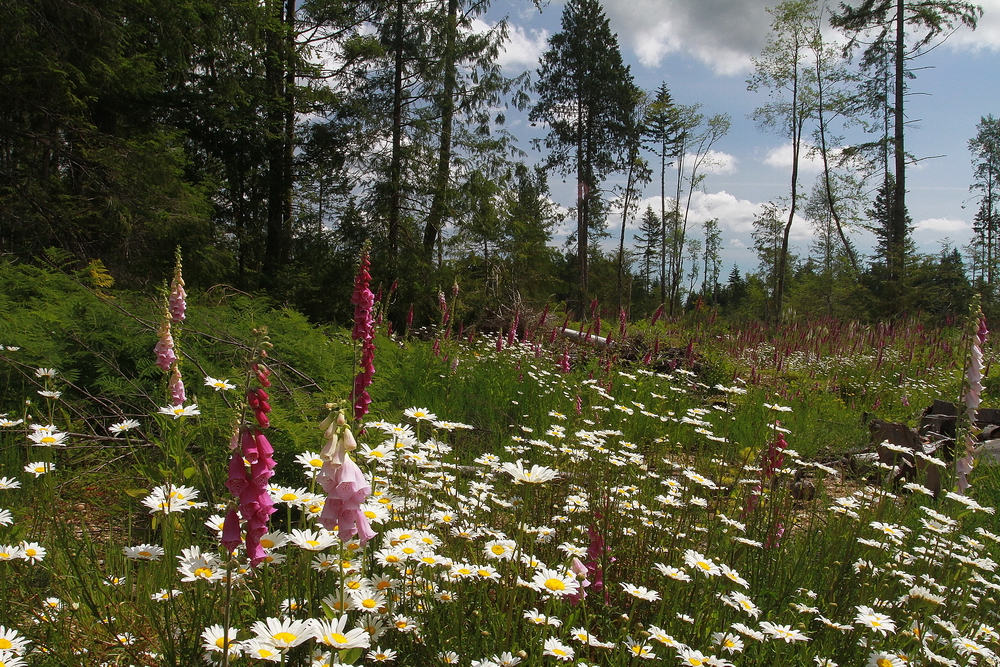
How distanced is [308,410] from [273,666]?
1663 mm

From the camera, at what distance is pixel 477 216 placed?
46.4 feet

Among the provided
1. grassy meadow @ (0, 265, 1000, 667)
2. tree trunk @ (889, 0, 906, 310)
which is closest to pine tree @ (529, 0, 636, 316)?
tree trunk @ (889, 0, 906, 310)

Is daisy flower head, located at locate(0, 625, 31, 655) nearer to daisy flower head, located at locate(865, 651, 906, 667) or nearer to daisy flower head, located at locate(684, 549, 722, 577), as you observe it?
daisy flower head, located at locate(684, 549, 722, 577)

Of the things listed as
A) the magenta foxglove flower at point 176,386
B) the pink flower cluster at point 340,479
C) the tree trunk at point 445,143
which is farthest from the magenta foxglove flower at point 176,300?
the tree trunk at point 445,143

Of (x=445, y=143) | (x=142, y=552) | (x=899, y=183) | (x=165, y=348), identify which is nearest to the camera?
(x=142, y=552)

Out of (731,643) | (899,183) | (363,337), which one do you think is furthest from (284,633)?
(899,183)

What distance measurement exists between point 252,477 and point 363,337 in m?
1.02

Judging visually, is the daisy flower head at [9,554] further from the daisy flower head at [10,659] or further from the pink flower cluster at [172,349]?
the pink flower cluster at [172,349]

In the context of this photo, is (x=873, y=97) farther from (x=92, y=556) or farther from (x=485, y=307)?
(x=92, y=556)

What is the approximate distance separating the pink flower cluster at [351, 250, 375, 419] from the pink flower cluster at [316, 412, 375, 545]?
792 millimetres

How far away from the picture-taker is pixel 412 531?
2068 millimetres

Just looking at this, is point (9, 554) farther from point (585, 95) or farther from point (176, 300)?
point (585, 95)

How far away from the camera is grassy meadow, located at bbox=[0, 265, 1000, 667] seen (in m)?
1.59

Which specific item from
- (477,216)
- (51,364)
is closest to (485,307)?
(477,216)
